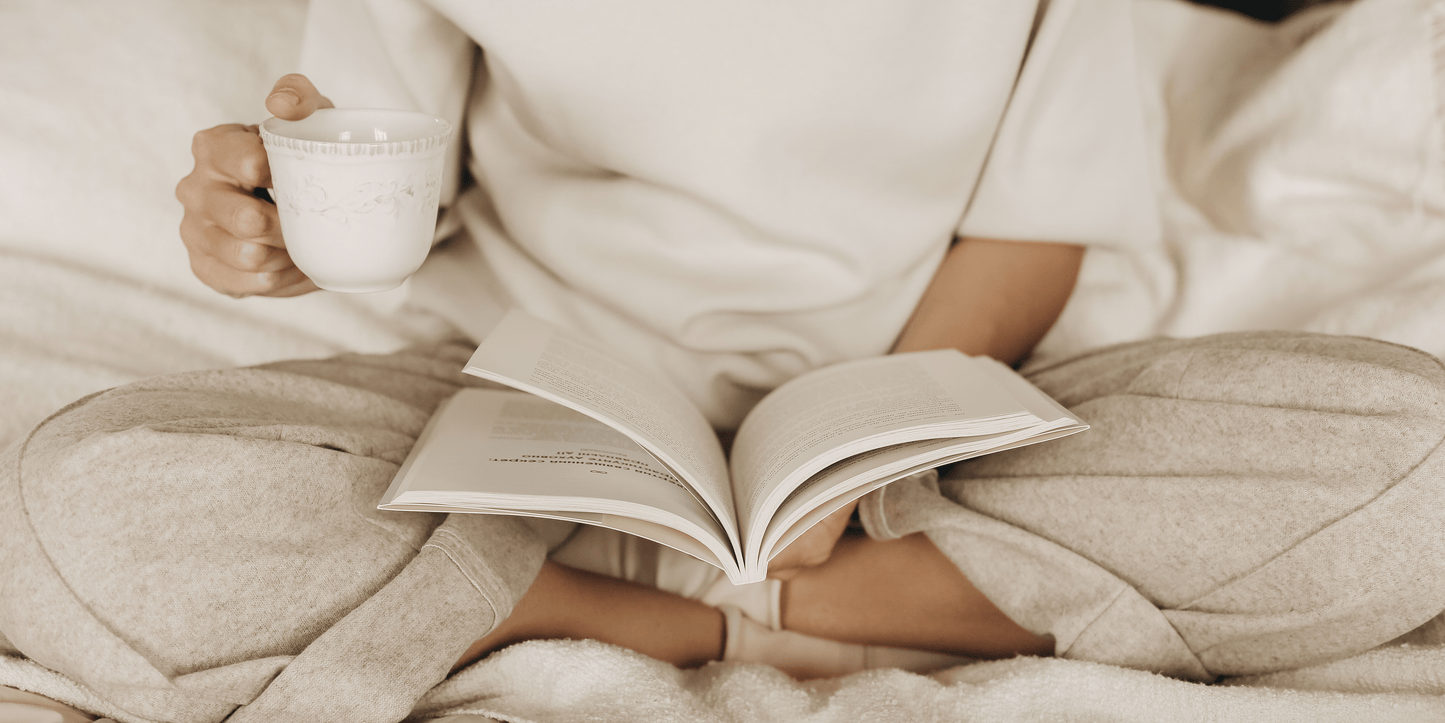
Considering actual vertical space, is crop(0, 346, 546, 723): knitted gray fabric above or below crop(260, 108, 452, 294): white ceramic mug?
below

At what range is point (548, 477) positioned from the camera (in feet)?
1.83

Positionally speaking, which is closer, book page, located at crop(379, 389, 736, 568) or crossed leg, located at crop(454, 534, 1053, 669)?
book page, located at crop(379, 389, 736, 568)

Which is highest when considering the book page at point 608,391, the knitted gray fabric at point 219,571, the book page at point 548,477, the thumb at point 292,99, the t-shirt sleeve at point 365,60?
the thumb at point 292,99

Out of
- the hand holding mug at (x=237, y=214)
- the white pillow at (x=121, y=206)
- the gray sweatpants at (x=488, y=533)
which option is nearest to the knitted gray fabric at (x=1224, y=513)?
the gray sweatpants at (x=488, y=533)

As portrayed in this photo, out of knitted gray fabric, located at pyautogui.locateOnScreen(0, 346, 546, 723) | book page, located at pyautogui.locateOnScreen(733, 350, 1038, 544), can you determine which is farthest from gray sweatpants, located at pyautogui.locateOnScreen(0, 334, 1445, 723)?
book page, located at pyautogui.locateOnScreen(733, 350, 1038, 544)

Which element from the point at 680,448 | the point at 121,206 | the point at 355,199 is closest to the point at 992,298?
the point at 680,448

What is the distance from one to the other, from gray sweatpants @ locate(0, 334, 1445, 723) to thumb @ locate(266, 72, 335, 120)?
21 centimetres

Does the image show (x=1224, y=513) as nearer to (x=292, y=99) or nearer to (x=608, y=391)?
(x=608, y=391)

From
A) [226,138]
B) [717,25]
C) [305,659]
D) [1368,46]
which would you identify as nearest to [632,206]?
[717,25]

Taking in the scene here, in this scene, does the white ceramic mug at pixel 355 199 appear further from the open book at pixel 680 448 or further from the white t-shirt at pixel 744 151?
the white t-shirt at pixel 744 151

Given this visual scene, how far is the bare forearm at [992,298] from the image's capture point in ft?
2.81

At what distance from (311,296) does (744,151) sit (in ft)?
1.61

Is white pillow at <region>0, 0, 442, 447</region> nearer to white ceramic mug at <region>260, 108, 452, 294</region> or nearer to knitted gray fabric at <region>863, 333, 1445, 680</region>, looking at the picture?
white ceramic mug at <region>260, 108, 452, 294</region>

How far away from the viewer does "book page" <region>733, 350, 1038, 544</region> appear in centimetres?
56
